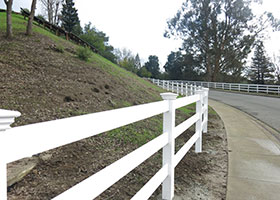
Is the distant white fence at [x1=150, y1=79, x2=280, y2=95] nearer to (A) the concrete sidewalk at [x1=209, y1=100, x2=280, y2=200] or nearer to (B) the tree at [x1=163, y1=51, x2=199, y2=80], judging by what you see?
(B) the tree at [x1=163, y1=51, x2=199, y2=80]

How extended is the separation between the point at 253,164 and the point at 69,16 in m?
44.4

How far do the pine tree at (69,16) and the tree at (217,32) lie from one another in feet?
58.9

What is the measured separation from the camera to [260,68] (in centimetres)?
4631

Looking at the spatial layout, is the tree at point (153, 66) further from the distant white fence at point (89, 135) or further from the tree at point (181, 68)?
the distant white fence at point (89, 135)

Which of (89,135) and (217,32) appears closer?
(89,135)

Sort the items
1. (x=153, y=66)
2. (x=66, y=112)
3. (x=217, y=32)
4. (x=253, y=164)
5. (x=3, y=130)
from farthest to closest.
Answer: (x=153, y=66)
(x=217, y=32)
(x=66, y=112)
(x=253, y=164)
(x=3, y=130)

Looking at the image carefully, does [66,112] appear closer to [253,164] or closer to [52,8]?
[253,164]

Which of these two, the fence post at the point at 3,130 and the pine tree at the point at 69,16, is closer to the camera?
the fence post at the point at 3,130

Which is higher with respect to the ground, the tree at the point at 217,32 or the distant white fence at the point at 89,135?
the tree at the point at 217,32

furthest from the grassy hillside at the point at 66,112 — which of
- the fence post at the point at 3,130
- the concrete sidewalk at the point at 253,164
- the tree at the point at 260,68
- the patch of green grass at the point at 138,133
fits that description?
the tree at the point at 260,68

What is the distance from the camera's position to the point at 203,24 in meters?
35.2

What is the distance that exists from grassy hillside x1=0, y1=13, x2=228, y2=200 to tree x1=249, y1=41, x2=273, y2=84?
43349 mm

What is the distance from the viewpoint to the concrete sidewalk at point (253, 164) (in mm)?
3277

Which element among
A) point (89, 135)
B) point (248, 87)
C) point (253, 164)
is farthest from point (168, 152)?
point (248, 87)
